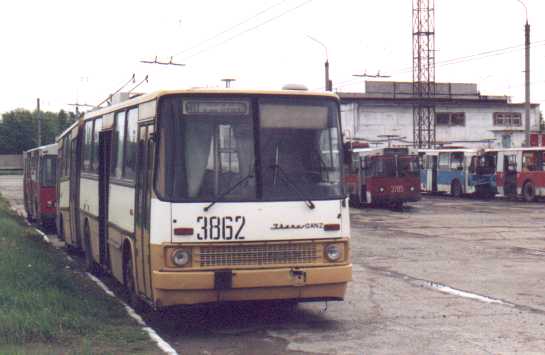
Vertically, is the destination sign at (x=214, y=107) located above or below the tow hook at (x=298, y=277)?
above

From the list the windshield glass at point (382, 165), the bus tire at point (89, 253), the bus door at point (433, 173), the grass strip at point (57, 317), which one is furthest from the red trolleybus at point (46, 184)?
the bus door at point (433, 173)

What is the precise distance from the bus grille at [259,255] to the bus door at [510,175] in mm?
37696

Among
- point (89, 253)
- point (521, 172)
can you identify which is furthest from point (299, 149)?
point (521, 172)

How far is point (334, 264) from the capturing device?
34.0 feet

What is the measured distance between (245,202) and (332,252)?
3.63 ft

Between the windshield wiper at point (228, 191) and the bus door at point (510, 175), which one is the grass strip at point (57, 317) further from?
the bus door at point (510, 175)

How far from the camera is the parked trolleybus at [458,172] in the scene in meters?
50.0

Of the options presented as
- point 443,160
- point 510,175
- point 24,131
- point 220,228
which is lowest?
point 510,175

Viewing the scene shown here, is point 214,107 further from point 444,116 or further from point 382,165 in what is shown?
point 444,116

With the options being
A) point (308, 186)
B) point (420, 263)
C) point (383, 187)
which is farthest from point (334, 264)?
point (383, 187)

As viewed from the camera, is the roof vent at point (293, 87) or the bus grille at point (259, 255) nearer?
the bus grille at point (259, 255)

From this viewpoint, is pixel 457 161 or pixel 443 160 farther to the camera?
pixel 443 160

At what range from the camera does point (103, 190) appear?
1420 centimetres

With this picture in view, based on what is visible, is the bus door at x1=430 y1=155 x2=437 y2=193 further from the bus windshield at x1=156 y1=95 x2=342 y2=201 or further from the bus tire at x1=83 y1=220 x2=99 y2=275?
the bus windshield at x1=156 y1=95 x2=342 y2=201
